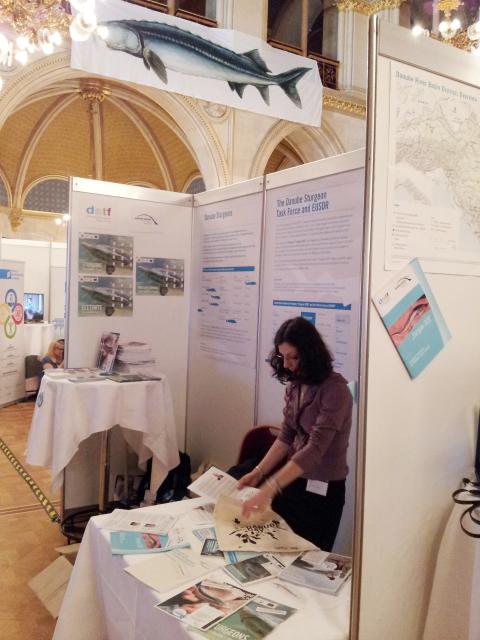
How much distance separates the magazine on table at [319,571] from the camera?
1736mm

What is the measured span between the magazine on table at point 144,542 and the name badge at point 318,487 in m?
0.69

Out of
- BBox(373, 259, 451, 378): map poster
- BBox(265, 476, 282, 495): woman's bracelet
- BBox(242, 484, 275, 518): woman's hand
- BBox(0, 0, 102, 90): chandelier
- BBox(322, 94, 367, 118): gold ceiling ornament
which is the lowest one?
BBox(242, 484, 275, 518): woman's hand

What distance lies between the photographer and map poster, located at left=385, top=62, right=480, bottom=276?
1494 millimetres

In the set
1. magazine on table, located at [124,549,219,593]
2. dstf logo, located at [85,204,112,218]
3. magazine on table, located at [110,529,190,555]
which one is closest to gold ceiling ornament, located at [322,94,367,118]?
dstf logo, located at [85,204,112,218]

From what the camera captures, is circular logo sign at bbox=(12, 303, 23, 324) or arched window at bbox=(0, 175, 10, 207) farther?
arched window at bbox=(0, 175, 10, 207)

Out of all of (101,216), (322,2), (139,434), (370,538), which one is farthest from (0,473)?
(322,2)

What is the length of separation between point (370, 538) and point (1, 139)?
14113mm

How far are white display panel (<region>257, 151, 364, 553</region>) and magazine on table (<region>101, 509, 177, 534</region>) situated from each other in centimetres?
123

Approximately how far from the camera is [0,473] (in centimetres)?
514

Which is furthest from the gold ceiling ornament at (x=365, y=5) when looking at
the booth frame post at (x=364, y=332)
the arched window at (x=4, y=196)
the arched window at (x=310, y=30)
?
the booth frame post at (x=364, y=332)

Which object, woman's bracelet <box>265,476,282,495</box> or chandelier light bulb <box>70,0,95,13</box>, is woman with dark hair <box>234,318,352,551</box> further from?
chandelier light bulb <box>70,0,95,13</box>

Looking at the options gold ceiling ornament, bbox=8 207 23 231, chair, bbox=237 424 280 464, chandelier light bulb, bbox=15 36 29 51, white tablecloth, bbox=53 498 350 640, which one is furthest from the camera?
gold ceiling ornament, bbox=8 207 23 231

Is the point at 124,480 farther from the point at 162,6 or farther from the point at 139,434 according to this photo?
the point at 162,6

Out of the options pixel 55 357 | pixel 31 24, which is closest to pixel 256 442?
pixel 31 24
